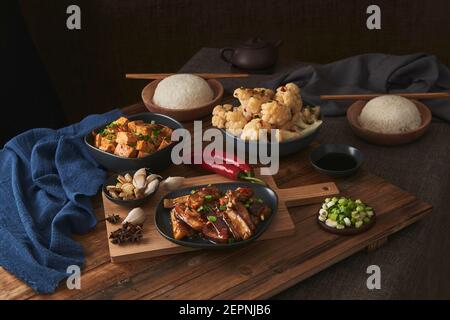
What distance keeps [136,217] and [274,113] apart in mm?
533

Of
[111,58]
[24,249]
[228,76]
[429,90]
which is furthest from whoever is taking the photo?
[111,58]

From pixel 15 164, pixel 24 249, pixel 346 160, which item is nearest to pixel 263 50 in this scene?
pixel 346 160

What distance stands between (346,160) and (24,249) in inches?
38.3

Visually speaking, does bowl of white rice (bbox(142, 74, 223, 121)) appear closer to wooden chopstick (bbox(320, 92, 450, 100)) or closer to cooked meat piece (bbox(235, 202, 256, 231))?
wooden chopstick (bbox(320, 92, 450, 100))

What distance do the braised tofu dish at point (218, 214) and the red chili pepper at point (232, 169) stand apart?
0.16m

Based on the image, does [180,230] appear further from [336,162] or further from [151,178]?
[336,162]

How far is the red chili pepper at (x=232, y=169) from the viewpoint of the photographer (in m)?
1.75

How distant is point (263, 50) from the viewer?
101 inches

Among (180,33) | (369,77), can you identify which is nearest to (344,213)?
(369,77)

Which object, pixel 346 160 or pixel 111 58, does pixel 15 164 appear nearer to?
pixel 346 160

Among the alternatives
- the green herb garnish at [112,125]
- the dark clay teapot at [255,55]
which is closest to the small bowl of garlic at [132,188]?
the green herb garnish at [112,125]

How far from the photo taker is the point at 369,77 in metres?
2.41

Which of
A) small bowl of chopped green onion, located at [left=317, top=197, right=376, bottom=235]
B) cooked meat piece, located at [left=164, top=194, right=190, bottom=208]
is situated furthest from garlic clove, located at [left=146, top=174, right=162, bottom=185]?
small bowl of chopped green onion, located at [left=317, top=197, right=376, bottom=235]

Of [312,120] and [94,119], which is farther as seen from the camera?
[94,119]
